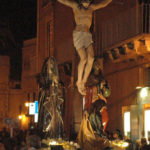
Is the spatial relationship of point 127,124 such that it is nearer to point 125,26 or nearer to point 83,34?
point 125,26

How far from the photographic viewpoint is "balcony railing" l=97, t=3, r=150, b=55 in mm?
18047

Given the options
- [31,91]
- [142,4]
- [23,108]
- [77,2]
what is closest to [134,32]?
→ [142,4]

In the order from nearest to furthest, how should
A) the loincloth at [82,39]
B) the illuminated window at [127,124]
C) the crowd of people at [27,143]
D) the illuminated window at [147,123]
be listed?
the crowd of people at [27,143]
the loincloth at [82,39]
the illuminated window at [147,123]
the illuminated window at [127,124]

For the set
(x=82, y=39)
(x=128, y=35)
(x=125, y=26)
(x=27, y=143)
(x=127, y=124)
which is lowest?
(x=27, y=143)

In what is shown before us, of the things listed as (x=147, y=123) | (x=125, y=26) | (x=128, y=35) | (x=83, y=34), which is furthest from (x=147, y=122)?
(x=83, y=34)

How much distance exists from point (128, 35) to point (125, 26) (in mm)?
476

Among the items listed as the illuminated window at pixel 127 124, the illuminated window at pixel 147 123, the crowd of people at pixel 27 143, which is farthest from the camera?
the illuminated window at pixel 127 124

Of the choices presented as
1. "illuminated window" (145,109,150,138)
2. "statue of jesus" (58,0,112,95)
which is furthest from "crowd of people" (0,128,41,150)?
"illuminated window" (145,109,150,138)

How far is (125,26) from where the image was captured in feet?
62.8

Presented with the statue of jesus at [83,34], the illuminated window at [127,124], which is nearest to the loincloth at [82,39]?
the statue of jesus at [83,34]

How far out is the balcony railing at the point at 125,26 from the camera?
59.2ft

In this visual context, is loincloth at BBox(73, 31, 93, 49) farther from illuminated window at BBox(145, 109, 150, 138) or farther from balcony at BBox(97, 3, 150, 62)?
illuminated window at BBox(145, 109, 150, 138)

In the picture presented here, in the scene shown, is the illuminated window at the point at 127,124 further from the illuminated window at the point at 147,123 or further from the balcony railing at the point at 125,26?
the balcony railing at the point at 125,26

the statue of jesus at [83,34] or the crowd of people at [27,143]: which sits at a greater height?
the statue of jesus at [83,34]
